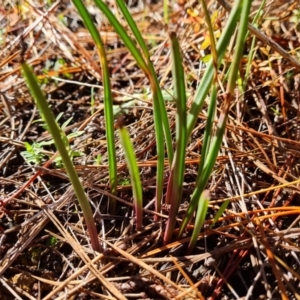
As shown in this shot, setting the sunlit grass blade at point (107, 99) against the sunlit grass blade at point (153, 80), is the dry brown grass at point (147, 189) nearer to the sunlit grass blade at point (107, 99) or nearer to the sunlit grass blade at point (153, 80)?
the sunlit grass blade at point (107, 99)

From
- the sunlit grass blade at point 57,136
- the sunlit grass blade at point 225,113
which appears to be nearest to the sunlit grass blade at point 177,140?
the sunlit grass blade at point 225,113

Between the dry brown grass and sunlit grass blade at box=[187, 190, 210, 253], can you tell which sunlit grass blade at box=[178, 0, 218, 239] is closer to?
sunlit grass blade at box=[187, 190, 210, 253]

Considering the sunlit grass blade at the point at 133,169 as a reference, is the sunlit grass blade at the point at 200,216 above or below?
below

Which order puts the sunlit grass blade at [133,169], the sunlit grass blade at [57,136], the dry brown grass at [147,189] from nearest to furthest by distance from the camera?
the sunlit grass blade at [57,136] → the sunlit grass blade at [133,169] → the dry brown grass at [147,189]

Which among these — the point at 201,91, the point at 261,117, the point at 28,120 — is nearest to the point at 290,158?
the point at 261,117

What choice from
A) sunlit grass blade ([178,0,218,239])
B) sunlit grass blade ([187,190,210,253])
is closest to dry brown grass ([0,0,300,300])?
sunlit grass blade ([187,190,210,253])

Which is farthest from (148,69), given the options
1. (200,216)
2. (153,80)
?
(200,216)

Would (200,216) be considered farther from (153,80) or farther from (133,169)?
(153,80)
